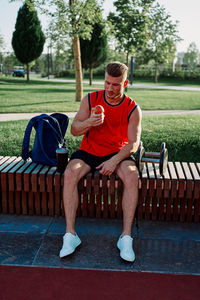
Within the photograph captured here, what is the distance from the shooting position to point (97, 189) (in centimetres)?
350

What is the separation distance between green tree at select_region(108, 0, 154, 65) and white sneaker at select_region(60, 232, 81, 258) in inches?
812

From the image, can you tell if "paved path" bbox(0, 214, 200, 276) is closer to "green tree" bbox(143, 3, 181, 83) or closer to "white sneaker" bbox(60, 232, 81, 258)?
"white sneaker" bbox(60, 232, 81, 258)

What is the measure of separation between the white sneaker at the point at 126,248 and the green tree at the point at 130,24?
2063 cm

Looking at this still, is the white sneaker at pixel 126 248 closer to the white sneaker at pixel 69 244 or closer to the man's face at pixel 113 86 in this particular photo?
the white sneaker at pixel 69 244

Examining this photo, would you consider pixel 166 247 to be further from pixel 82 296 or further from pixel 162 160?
pixel 82 296

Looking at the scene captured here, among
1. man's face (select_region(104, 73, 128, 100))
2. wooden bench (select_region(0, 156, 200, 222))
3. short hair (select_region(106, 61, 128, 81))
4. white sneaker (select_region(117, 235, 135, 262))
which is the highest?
short hair (select_region(106, 61, 128, 81))

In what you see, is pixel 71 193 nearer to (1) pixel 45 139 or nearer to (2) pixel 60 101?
(1) pixel 45 139

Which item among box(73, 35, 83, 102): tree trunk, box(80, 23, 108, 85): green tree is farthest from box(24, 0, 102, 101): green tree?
box(80, 23, 108, 85): green tree

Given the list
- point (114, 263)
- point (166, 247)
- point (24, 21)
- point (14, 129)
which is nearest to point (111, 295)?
point (114, 263)

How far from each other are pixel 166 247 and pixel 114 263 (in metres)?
0.58

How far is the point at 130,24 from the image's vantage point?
2247 cm

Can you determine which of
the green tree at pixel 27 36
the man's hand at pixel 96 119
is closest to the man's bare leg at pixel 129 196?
the man's hand at pixel 96 119

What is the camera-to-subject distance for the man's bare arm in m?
3.34

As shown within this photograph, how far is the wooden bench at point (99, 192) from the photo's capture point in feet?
11.5
